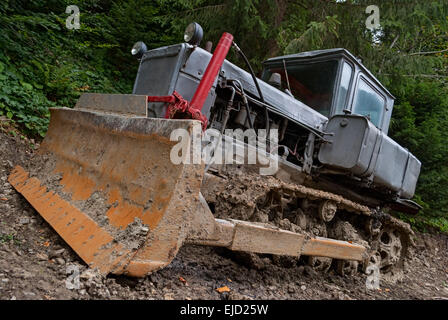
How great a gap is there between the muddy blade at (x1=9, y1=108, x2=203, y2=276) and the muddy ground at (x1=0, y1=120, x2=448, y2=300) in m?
0.10

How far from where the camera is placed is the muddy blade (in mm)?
1870

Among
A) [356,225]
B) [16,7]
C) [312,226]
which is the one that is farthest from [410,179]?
[16,7]

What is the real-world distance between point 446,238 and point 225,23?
7.10m

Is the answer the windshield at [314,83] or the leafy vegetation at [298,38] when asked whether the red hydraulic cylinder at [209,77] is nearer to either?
the windshield at [314,83]

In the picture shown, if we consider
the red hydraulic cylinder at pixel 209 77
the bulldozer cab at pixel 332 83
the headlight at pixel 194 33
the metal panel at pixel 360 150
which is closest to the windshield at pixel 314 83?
the bulldozer cab at pixel 332 83

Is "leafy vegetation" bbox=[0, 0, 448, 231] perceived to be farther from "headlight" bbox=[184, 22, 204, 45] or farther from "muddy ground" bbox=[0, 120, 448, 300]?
"headlight" bbox=[184, 22, 204, 45]

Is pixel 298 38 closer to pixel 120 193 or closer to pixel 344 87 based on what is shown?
pixel 344 87

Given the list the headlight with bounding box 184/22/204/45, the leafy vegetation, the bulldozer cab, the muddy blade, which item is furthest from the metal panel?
the leafy vegetation

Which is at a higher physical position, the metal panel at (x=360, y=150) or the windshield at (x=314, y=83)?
the windshield at (x=314, y=83)

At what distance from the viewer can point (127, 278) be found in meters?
1.93

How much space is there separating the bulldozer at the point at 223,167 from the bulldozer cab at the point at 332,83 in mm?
17

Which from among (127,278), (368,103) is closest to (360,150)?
(368,103)

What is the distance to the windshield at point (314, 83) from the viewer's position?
14.7ft

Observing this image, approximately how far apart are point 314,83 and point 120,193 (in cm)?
321
